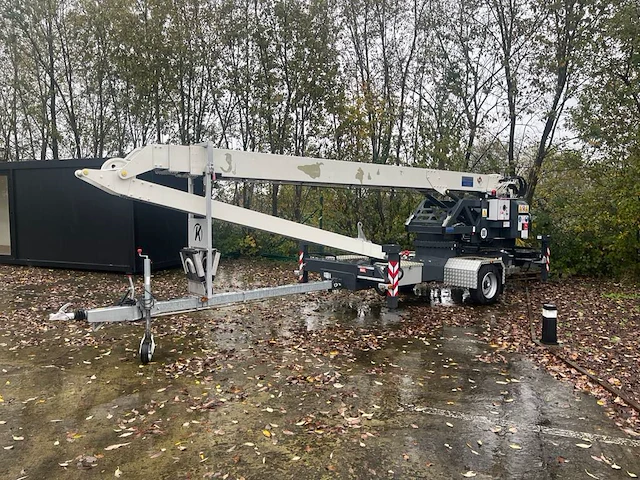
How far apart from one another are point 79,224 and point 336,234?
899cm

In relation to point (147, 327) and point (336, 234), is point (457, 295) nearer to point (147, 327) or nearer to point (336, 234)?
point (336, 234)

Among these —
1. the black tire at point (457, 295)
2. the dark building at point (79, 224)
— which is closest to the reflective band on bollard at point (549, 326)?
the black tire at point (457, 295)

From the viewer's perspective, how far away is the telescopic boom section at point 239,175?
522cm

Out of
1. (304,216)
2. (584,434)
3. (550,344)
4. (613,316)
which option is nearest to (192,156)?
(584,434)

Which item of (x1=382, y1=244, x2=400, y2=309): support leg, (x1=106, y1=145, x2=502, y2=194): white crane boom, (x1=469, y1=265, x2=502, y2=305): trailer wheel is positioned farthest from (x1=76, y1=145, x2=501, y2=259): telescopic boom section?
(x1=469, y1=265, x2=502, y2=305): trailer wheel

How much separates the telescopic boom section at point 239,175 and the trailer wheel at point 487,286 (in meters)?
2.07

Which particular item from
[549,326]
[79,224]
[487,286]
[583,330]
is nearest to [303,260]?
[487,286]

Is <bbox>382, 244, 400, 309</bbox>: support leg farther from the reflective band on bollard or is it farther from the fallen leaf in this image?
the fallen leaf

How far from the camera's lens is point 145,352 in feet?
18.9

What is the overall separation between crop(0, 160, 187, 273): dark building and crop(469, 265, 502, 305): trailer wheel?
8.24 m

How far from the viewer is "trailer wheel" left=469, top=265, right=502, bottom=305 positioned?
892cm

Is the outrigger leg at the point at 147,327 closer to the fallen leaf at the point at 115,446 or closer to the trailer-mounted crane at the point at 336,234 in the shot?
the trailer-mounted crane at the point at 336,234

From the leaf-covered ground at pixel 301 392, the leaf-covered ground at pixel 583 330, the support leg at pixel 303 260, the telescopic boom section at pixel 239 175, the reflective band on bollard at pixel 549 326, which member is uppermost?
the telescopic boom section at pixel 239 175

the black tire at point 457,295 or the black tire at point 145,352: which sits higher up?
the black tire at point 145,352
